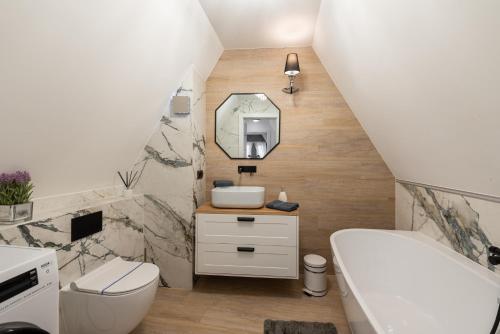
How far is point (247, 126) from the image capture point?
2.71m

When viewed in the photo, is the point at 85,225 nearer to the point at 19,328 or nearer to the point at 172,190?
the point at 172,190

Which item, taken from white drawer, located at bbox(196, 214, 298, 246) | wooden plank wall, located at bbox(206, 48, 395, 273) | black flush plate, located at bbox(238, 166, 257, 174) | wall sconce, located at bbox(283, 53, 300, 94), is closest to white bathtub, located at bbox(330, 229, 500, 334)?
white drawer, located at bbox(196, 214, 298, 246)

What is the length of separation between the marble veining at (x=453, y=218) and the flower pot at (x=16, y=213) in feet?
8.37

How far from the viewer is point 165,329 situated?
1772mm

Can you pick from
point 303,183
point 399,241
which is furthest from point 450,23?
point 303,183

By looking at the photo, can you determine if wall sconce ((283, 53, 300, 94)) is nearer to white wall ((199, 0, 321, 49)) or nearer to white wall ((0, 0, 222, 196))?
A: white wall ((199, 0, 321, 49))

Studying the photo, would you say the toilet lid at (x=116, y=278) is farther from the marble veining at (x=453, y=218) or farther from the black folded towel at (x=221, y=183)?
the marble veining at (x=453, y=218)

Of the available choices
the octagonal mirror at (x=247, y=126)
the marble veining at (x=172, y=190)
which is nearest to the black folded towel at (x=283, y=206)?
the octagonal mirror at (x=247, y=126)

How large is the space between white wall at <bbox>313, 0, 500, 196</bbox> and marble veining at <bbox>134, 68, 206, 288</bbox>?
145cm

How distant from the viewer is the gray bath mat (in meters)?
1.74

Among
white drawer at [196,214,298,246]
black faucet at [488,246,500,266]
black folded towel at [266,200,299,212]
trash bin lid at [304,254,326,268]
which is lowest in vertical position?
trash bin lid at [304,254,326,268]

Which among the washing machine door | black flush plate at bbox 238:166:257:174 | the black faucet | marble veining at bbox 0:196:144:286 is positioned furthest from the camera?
black flush plate at bbox 238:166:257:174

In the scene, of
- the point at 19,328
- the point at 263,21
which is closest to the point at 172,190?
the point at 19,328

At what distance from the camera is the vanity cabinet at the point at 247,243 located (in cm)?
214
